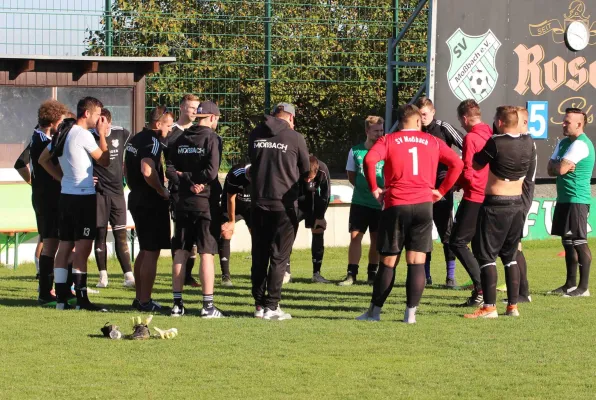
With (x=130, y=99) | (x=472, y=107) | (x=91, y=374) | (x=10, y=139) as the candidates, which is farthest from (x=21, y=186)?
(x=91, y=374)

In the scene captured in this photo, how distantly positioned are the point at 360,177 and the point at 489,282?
308 cm

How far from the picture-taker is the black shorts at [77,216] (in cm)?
1023

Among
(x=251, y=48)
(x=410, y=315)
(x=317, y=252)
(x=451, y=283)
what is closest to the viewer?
(x=410, y=315)

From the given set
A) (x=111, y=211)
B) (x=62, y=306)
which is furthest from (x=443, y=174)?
(x=62, y=306)

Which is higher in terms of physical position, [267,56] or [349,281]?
[267,56]

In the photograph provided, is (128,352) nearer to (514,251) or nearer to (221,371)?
(221,371)

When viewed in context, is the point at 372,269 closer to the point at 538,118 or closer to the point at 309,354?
the point at 309,354

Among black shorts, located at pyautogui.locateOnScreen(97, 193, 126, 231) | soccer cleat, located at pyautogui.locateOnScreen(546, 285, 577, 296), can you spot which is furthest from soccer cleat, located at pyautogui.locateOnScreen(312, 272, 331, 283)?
soccer cleat, located at pyautogui.locateOnScreen(546, 285, 577, 296)

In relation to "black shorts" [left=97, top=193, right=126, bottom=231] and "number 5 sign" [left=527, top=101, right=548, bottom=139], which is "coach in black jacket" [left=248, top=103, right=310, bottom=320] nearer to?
"black shorts" [left=97, top=193, right=126, bottom=231]

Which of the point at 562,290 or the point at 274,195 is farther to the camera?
the point at 562,290

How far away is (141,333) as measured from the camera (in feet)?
28.5

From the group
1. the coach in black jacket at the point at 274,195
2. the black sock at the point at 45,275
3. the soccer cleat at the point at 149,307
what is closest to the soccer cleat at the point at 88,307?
the soccer cleat at the point at 149,307

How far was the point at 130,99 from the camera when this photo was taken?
54.2 feet

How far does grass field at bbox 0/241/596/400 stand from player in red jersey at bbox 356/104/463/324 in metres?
0.50
